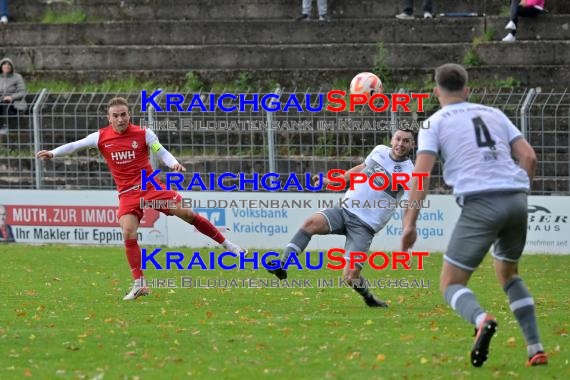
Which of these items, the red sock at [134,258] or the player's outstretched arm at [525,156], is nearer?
the player's outstretched arm at [525,156]

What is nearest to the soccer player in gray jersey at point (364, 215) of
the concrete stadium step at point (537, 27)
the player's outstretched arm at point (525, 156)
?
the player's outstretched arm at point (525, 156)

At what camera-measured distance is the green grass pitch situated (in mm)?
8848

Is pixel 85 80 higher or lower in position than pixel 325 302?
higher

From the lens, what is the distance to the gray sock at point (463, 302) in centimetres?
846

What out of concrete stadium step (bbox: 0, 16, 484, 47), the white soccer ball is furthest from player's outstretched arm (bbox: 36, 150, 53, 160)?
concrete stadium step (bbox: 0, 16, 484, 47)

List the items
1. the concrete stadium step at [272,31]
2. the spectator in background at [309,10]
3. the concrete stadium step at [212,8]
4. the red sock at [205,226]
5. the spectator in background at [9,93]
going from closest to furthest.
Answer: the red sock at [205,226] → the spectator in background at [9,93] → the concrete stadium step at [272,31] → the spectator in background at [309,10] → the concrete stadium step at [212,8]

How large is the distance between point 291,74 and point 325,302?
10.9 metres

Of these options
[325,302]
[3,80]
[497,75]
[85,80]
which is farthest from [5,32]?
[325,302]

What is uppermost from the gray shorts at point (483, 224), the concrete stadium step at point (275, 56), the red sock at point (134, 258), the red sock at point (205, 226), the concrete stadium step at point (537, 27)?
the concrete stadium step at point (537, 27)

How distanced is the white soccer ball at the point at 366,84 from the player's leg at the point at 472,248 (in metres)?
9.88

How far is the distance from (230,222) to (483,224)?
39.0 feet

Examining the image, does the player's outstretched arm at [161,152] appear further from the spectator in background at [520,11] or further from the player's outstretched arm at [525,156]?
the spectator in background at [520,11]

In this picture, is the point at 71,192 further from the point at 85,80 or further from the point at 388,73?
the point at 388,73

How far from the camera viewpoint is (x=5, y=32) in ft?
87.4
